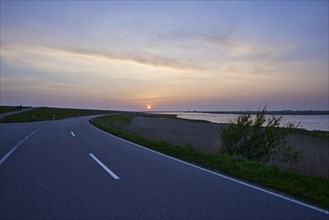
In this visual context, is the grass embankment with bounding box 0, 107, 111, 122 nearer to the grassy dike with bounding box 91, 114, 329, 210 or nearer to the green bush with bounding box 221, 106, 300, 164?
the green bush with bounding box 221, 106, 300, 164

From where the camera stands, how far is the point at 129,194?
643 centimetres

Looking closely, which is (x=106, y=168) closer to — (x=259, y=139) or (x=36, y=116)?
(x=259, y=139)

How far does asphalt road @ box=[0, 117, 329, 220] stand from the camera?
522cm

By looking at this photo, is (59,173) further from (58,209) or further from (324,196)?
(324,196)

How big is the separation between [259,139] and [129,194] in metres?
8.59

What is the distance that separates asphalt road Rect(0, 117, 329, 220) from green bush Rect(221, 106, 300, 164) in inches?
190

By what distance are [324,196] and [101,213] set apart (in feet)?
14.6

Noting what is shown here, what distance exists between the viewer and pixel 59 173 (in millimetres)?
8633

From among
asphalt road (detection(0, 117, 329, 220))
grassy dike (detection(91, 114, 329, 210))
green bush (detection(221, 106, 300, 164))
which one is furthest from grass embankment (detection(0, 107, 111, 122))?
grassy dike (detection(91, 114, 329, 210))

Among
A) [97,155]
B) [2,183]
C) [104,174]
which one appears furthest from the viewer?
[97,155]

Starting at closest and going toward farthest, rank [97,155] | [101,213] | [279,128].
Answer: [101,213] < [97,155] < [279,128]

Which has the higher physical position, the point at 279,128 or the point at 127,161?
the point at 279,128

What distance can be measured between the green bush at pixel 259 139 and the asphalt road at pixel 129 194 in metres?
4.84

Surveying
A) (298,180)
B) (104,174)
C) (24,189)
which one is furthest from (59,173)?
(298,180)
